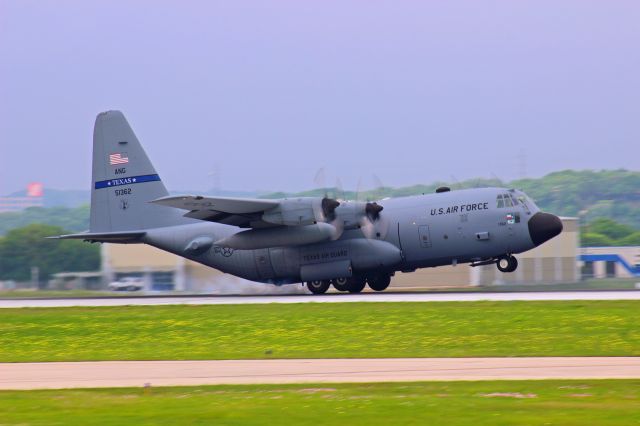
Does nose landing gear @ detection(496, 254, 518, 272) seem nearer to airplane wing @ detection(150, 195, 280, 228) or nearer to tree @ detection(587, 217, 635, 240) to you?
airplane wing @ detection(150, 195, 280, 228)

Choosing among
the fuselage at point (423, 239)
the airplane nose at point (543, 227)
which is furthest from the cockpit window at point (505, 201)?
the airplane nose at point (543, 227)

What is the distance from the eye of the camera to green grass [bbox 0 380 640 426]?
13516mm

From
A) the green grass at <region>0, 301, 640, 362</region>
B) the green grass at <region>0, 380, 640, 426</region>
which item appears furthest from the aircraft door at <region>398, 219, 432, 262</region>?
the green grass at <region>0, 380, 640, 426</region>

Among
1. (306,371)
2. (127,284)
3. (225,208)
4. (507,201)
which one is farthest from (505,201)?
(127,284)

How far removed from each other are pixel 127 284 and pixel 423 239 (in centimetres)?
1883

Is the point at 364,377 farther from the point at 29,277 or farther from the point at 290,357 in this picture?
the point at 29,277

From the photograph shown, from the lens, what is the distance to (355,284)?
3791cm

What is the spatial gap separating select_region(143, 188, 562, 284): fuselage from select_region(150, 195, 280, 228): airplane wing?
2.25 m

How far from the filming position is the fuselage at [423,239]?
115ft

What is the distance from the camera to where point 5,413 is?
47.4ft

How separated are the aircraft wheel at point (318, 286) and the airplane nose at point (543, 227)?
27.1 ft

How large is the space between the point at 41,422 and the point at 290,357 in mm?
8246

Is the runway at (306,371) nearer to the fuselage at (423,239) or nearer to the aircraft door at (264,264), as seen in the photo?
the fuselage at (423,239)

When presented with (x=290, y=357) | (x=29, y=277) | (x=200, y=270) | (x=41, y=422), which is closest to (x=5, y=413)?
(x=41, y=422)
